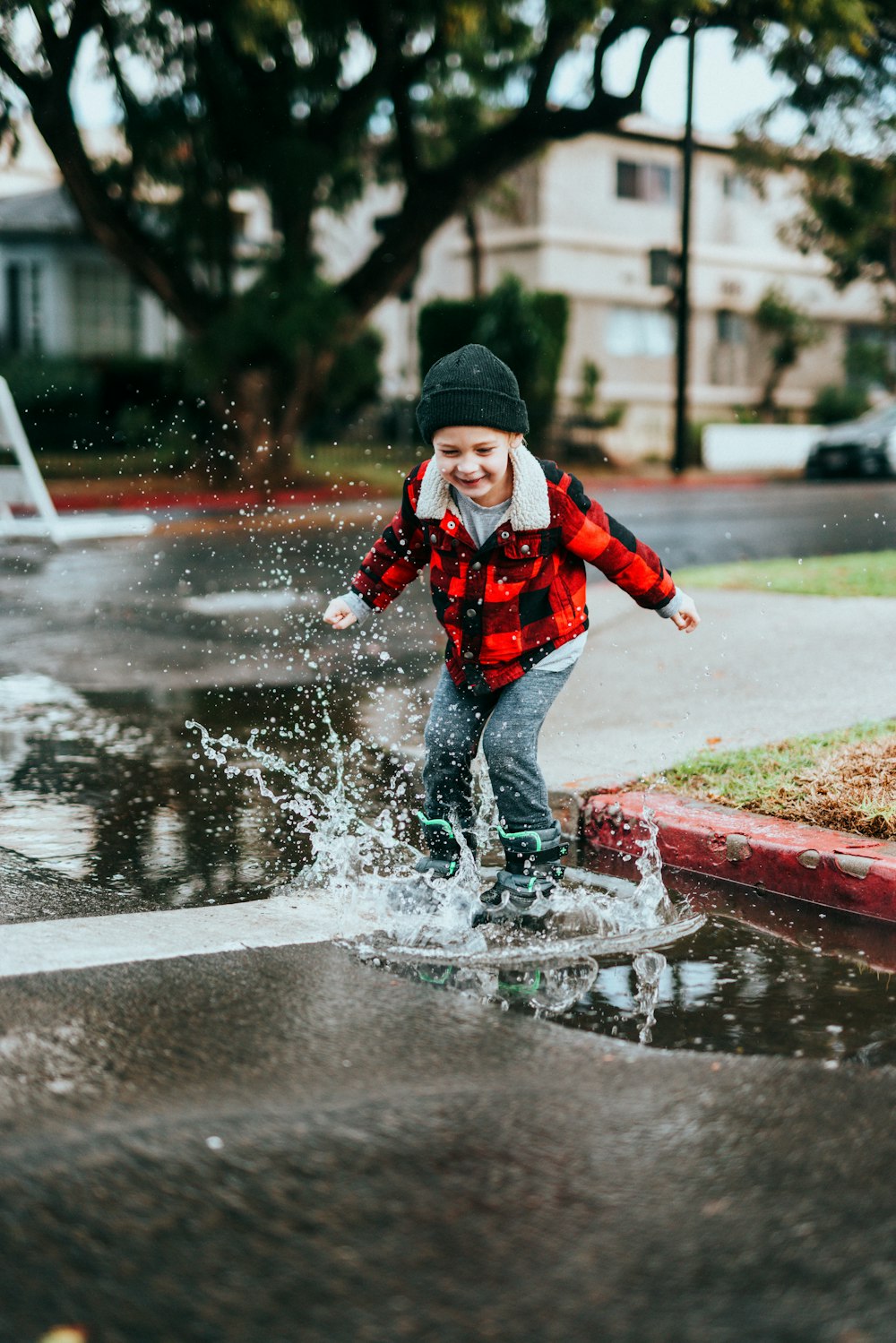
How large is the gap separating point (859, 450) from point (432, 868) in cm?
2399

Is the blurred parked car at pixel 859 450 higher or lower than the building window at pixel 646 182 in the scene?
lower

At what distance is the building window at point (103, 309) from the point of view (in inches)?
1400

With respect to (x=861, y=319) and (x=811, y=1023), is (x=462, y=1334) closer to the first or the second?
(x=811, y=1023)

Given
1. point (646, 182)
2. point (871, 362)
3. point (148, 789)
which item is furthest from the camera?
point (871, 362)

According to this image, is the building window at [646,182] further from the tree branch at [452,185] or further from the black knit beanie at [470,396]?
the black knit beanie at [470,396]

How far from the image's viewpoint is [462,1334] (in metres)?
2.05

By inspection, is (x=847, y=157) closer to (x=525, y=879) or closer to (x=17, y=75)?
(x=17, y=75)

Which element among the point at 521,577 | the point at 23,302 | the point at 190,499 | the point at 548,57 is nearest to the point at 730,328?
the point at 23,302

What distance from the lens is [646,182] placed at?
123 ft

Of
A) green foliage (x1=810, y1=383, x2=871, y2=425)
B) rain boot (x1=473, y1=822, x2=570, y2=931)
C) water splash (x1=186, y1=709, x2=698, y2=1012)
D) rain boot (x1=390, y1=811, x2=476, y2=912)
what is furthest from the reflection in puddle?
green foliage (x1=810, y1=383, x2=871, y2=425)

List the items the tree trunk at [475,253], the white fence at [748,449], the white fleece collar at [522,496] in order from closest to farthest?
the white fleece collar at [522,496], the tree trunk at [475,253], the white fence at [748,449]

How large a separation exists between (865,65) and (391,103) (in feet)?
21.9

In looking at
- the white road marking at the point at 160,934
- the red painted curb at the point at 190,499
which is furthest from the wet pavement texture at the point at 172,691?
the red painted curb at the point at 190,499

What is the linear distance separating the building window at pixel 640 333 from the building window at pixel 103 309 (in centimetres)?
1151
